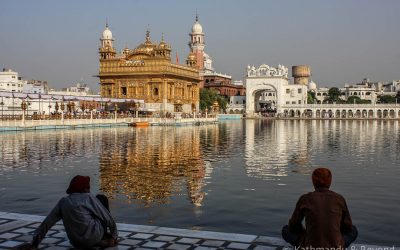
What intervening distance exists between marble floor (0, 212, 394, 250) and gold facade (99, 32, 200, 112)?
67.3 m

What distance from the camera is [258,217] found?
9.99m

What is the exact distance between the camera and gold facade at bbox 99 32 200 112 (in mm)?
75625

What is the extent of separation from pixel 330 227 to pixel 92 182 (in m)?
9.60

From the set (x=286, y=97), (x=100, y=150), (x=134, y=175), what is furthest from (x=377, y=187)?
(x=286, y=97)

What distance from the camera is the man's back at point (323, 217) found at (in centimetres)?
574

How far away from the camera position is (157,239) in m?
7.61

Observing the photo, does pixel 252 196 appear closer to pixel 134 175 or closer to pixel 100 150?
pixel 134 175

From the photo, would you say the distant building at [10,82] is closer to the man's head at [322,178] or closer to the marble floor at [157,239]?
the marble floor at [157,239]

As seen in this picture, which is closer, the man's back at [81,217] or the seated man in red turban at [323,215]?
the seated man in red turban at [323,215]

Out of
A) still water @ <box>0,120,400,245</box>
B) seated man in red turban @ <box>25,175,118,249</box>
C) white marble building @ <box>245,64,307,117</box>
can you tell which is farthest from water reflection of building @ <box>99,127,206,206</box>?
white marble building @ <box>245,64,307,117</box>

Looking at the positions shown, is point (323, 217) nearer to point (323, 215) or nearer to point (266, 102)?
point (323, 215)

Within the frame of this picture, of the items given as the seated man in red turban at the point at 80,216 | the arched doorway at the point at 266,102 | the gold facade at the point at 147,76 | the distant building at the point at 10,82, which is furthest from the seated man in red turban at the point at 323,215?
the arched doorway at the point at 266,102

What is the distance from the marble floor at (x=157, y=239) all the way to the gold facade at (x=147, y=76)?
67275 millimetres

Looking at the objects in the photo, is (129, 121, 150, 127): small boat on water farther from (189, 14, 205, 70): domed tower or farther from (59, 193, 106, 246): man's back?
(189, 14, 205, 70): domed tower
